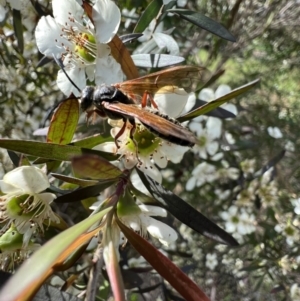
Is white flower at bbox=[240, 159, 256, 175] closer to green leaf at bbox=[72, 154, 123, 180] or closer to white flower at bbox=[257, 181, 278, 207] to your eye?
white flower at bbox=[257, 181, 278, 207]

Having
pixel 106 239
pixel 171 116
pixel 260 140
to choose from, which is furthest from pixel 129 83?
pixel 260 140

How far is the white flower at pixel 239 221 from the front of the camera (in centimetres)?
178

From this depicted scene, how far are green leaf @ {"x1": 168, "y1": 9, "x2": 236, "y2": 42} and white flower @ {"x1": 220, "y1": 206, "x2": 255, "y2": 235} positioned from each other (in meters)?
0.88

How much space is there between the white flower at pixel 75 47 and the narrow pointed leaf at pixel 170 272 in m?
0.35

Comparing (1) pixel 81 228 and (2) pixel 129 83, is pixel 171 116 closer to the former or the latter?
(2) pixel 129 83

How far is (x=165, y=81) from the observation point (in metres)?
0.87

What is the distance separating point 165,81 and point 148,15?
29 centimetres

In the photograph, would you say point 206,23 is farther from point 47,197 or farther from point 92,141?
point 47,197

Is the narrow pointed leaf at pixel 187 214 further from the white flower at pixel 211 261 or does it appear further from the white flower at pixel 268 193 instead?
the white flower at pixel 211 261

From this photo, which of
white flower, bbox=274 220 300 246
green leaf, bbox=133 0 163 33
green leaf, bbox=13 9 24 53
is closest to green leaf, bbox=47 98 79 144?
green leaf, bbox=133 0 163 33

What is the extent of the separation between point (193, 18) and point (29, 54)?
740 mm

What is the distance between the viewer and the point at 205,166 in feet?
5.58

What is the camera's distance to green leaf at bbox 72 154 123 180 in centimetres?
58

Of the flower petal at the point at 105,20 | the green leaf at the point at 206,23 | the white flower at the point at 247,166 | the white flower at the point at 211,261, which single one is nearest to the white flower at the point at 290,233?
the white flower at the point at 247,166
